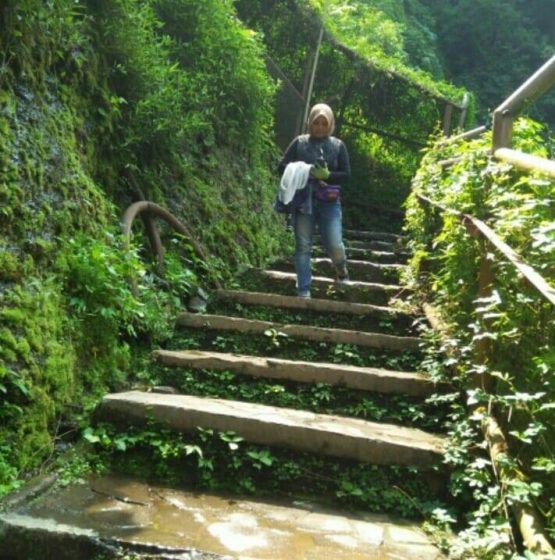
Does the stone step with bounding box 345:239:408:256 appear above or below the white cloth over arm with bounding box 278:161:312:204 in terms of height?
below

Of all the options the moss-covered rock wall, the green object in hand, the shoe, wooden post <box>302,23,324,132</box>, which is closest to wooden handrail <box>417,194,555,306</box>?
the green object in hand

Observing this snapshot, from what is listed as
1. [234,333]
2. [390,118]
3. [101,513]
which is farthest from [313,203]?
[390,118]

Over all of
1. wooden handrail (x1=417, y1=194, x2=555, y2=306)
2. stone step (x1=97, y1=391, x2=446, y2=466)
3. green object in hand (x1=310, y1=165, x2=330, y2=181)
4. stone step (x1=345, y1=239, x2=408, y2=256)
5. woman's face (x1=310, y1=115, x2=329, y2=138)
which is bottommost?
stone step (x1=97, y1=391, x2=446, y2=466)

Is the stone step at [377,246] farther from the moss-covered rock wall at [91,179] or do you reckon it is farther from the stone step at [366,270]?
the moss-covered rock wall at [91,179]

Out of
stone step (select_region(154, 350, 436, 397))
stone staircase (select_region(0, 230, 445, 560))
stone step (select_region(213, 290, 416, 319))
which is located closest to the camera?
stone staircase (select_region(0, 230, 445, 560))

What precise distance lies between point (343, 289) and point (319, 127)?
1.39 meters

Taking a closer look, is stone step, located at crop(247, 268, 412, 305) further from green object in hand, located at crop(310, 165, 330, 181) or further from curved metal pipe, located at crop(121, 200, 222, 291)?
green object in hand, located at crop(310, 165, 330, 181)

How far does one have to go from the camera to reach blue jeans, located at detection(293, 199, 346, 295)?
5.11 metres

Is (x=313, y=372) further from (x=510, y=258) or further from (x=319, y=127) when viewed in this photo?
(x=319, y=127)

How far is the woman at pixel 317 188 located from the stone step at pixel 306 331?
896 mm

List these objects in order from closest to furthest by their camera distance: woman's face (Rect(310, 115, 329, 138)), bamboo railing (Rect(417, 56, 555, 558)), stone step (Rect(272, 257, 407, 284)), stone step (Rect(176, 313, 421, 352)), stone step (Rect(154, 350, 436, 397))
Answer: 1. bamboo railing (Rect(417, 56, 555, 558))
2. stone step (Rect(154, 350, 436, 397))
3. stone step (Rect(176, 313, 421, 352))
4. woman's face (Rect(310, 115, 329, 138))
5. stone step (Rect(272, 257, 407, 284))

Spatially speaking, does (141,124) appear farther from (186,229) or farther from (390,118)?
(390,118)

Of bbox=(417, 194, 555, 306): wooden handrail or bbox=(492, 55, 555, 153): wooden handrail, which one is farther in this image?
bbox=(492, 55, 555, 153): wooden handrail

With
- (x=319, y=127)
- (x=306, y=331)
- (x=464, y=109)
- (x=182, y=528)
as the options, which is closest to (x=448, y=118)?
(x=464, y=109)
